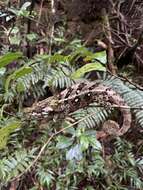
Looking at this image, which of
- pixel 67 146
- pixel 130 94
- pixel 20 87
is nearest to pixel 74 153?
pixel 67 146

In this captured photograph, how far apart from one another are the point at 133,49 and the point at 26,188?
1.38 m

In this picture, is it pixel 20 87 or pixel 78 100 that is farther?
pixel 20 87

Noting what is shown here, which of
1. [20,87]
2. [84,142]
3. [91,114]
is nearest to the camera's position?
[84,142]

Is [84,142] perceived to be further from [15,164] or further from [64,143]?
[15,164]

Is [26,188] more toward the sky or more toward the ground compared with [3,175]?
more toward the ground

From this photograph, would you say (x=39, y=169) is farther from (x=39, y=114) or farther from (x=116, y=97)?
(x=116, y=97)

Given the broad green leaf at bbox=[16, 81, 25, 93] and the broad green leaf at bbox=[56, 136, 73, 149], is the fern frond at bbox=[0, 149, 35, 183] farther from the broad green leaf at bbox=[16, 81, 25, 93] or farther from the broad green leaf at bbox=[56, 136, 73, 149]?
the broad green leaf at bbox=[16, 81, 25, 93]

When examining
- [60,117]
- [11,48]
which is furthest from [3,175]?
[11,48]

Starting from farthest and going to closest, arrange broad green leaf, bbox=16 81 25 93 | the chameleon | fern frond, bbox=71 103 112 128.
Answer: broad green leaf, bbox=16 81 25 93 → fern frond, bbox=71 103 112 128 → the chameleon

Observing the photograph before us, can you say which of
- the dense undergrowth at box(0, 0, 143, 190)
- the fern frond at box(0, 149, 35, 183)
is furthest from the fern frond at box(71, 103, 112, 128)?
the fern frond at box(0, 149, 35, 183)

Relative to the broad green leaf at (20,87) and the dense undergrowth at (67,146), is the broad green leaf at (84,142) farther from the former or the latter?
the broad green leaf at (20,87)

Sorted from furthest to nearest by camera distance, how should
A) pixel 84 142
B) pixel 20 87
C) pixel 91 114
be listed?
1. pixel 20 87
2. pixel 91 114
3. pixel 84 142

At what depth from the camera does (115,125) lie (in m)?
2.56

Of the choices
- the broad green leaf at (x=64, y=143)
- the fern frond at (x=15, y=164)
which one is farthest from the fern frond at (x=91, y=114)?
the fern frond at (x=15, y=164)
